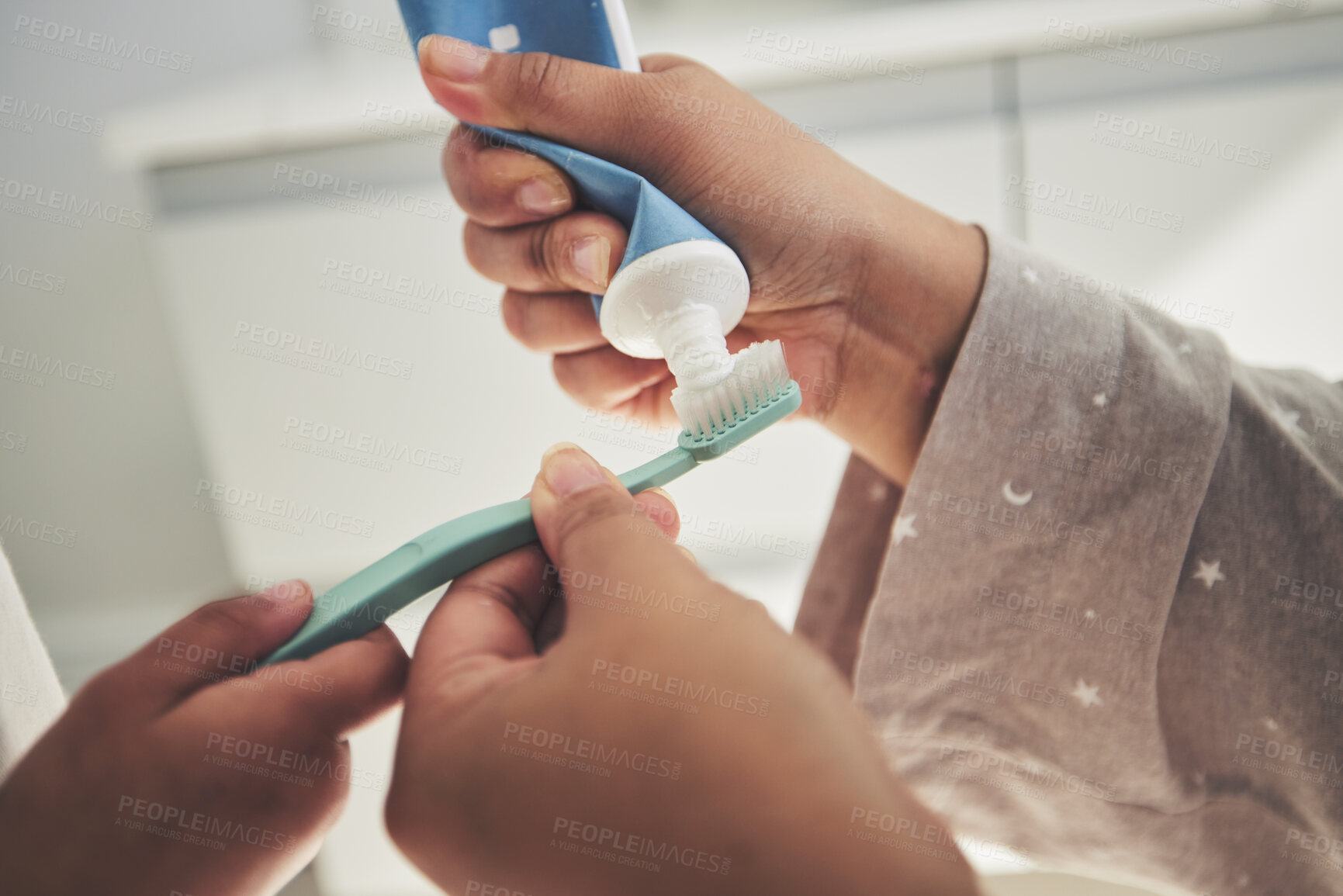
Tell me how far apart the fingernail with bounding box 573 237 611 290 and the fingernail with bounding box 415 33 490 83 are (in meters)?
0.10

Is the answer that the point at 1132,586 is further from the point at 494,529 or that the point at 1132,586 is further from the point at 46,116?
the point at 46,116

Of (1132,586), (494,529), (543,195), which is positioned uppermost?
(543,195)

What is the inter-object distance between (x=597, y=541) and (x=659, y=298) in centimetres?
13

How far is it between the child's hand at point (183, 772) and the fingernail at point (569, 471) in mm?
105

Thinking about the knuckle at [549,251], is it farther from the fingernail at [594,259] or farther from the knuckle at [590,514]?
the knuckle at [590,514]

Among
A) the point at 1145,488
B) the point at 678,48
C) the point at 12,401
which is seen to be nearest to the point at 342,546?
the point at 12,401

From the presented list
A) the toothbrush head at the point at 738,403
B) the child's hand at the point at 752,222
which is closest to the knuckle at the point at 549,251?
the child's hand at the point at 752,222

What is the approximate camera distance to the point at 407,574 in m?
0.28

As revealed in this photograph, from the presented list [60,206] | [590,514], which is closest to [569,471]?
[590,514]

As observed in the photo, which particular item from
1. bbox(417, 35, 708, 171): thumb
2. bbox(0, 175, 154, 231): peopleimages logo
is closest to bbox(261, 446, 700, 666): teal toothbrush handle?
bbox(417, 35, 708, 171): thumb

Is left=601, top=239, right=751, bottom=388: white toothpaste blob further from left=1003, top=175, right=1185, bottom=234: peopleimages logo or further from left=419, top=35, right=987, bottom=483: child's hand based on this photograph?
left=1003, top=175, right=1185, bottom=234: peopleimages logo

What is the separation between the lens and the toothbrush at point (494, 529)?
28cm

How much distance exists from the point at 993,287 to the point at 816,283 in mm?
105

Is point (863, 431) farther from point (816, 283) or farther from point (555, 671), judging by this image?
point (555, 671)
